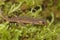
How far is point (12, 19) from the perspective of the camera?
1.69m

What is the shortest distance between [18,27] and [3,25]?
0.15 metres

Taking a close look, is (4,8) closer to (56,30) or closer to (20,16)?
(20,16)

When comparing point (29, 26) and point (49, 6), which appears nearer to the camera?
point (29, 26)

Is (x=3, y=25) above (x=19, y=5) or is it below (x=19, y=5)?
below

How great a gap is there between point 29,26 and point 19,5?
0.29 m

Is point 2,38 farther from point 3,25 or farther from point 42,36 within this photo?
point 42,36

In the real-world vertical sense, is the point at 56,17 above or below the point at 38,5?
below

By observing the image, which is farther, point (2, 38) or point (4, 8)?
point (4, 8)

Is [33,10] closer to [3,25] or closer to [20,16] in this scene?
[20,16]

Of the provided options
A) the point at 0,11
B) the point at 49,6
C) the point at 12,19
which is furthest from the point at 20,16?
the point at 49,6

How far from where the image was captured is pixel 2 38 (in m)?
1.62

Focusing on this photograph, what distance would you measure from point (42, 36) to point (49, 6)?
0.37 meters

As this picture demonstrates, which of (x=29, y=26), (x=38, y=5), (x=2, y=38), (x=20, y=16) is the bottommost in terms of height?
(x=2, y=38)

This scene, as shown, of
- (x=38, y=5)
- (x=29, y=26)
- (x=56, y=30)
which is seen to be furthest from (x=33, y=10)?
(x=56, y=30)
